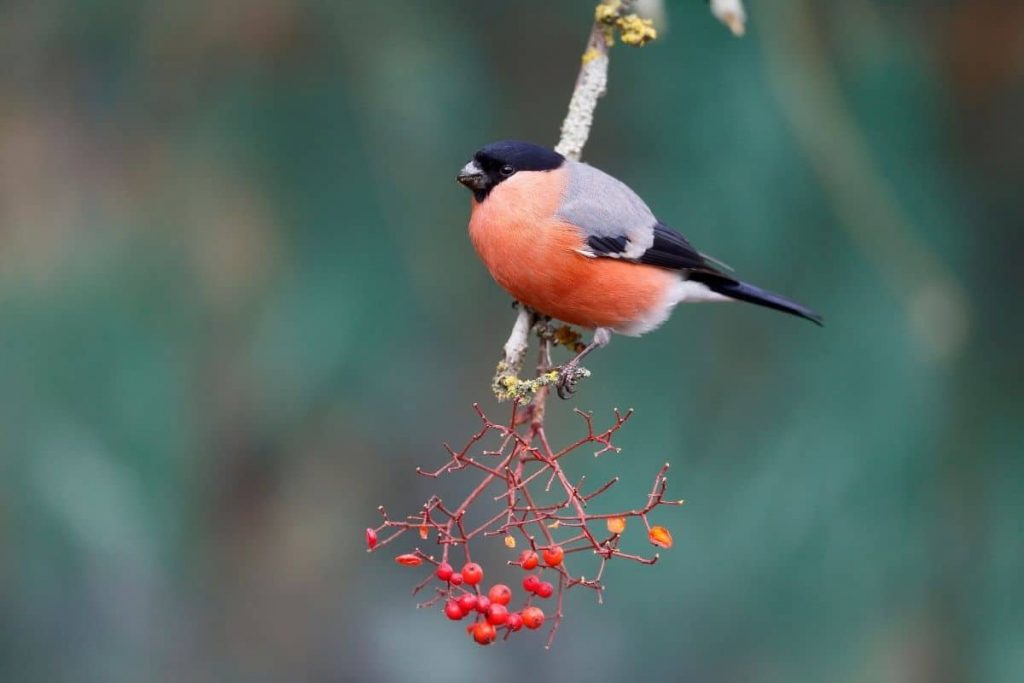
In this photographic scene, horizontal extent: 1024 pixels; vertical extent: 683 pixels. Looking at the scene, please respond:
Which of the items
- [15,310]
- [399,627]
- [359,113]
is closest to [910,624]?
[399,627]

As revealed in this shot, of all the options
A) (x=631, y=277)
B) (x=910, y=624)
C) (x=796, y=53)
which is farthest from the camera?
(x=910, y=624)

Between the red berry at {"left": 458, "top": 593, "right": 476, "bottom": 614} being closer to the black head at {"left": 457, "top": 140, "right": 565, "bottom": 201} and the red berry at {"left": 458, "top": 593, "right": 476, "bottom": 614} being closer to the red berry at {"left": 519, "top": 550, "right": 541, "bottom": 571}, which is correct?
the red berry at {"left": 519, "top": 550, "right": 541, "bottom": 571}

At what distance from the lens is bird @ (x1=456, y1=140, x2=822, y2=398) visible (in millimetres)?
1542

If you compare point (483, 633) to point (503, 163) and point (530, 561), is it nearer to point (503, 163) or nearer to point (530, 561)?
point (530, 561)

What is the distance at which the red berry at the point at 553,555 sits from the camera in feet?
3.74

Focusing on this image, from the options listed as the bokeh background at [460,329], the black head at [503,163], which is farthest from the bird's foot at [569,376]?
the bokeh background at [460,329]

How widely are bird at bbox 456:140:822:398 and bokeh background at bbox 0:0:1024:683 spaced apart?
0.52m

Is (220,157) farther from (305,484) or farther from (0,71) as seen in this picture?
(305,484)

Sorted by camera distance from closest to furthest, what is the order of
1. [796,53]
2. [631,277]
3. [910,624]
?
1. [631,277]
2. [796,53]
3. [910,624]

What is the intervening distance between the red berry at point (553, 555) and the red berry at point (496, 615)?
0.10m

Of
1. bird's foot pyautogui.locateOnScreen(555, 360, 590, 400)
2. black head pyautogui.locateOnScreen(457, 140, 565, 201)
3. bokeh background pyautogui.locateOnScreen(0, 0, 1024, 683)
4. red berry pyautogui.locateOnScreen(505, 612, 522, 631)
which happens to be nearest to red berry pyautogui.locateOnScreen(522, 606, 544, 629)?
red berry pyautogui.locateOnScreen(505, 612, 522, 631)

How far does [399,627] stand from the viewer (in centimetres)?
225

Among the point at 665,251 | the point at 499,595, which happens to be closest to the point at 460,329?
the point at 665,251

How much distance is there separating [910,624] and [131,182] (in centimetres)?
183
